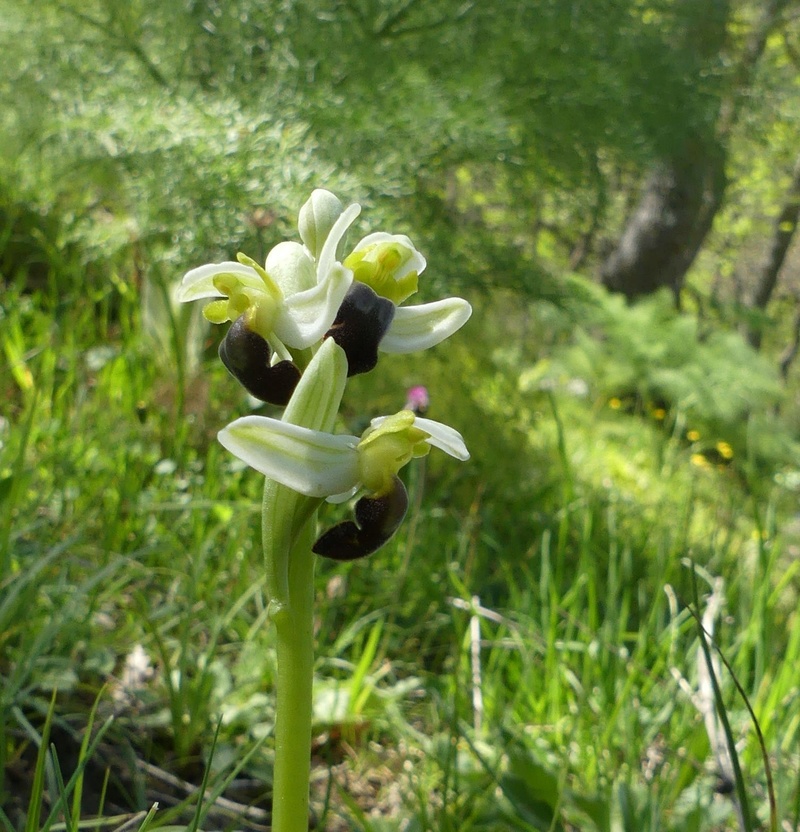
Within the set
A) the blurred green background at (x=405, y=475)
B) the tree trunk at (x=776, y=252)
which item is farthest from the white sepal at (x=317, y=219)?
the tree trunk at (x=776, y=252)

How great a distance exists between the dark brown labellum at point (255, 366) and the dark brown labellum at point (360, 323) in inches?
2.1

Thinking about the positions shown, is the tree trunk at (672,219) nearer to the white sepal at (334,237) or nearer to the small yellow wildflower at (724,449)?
the small yellow wildflower at (724,449)

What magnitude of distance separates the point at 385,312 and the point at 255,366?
0.39ft

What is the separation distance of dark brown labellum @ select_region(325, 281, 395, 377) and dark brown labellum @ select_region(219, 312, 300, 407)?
0.05 meters

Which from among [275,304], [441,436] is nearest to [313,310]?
[275,304]

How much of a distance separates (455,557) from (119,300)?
1.75 meters

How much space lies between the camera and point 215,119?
2066 millimetres

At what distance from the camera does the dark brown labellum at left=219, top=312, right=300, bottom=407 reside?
667 millimetres

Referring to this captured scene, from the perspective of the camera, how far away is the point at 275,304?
26.1 inches

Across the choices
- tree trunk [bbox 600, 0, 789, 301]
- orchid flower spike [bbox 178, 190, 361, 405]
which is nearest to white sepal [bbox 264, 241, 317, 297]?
orchid flower spike [bbox 178, 190, 361, 405]

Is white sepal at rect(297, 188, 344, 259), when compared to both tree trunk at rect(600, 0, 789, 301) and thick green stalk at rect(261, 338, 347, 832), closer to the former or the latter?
thick green stalk at rect(261, 338, 347, 832)

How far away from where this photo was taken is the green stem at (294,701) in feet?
2.05

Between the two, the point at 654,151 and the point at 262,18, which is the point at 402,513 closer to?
the point at 262,18

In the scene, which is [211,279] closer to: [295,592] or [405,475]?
[295,592]
